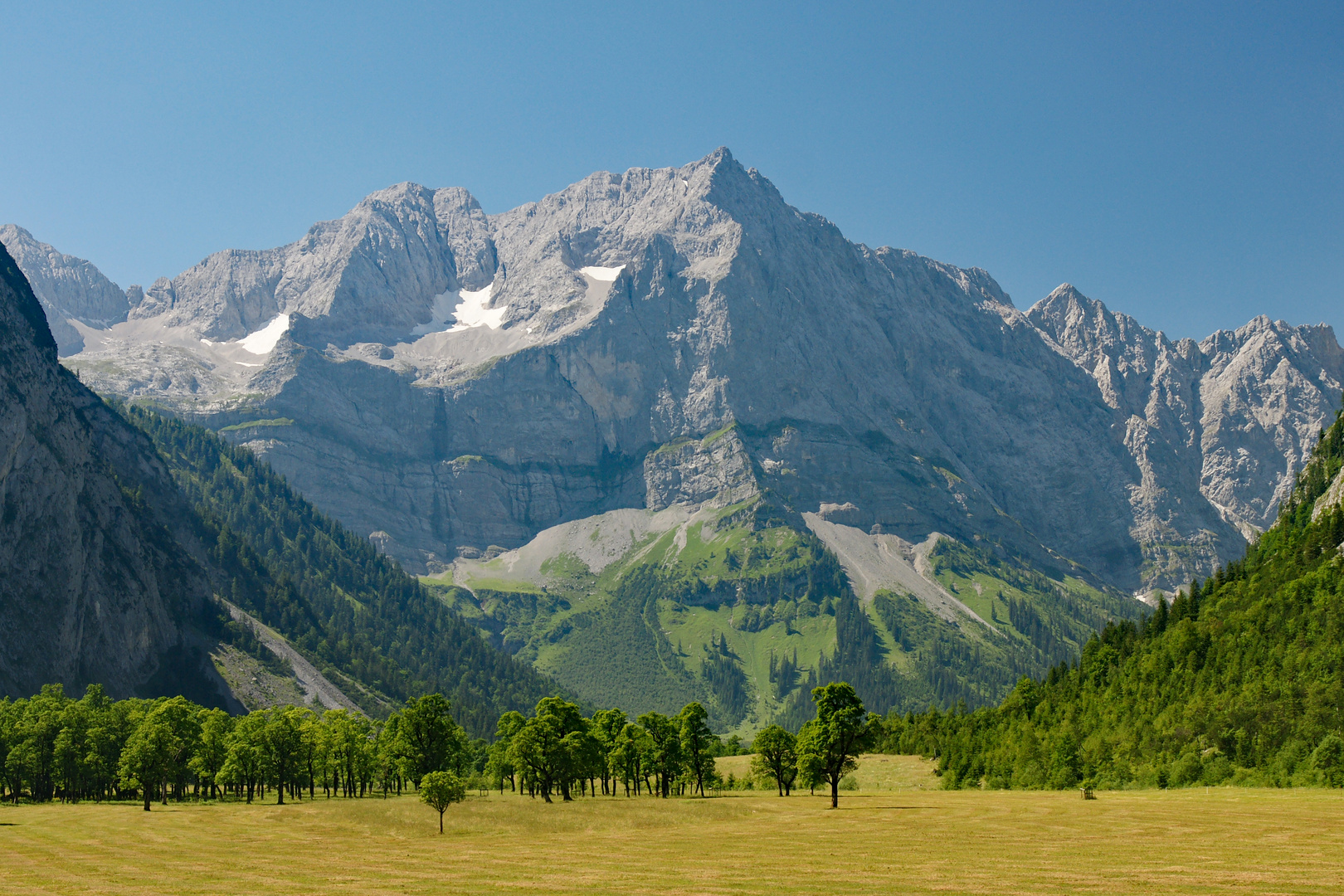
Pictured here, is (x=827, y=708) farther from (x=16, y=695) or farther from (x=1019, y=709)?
(x=16, y=695)

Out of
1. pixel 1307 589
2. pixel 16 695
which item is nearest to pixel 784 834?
pixel 1307 589

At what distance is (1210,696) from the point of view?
406 ft

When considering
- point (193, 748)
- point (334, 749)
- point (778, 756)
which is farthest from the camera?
point (334, 749)

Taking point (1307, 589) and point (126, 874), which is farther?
point (1307, 589)

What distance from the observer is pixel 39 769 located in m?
125

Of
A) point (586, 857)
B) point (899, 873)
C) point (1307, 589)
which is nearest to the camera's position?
point (899, 873)

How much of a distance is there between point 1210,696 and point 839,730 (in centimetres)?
5003

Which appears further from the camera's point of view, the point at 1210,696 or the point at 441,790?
the point at 1210,696

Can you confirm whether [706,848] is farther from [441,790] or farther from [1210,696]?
[1210,696]

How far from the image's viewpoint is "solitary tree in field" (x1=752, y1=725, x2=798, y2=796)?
12688cm

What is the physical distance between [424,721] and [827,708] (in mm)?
58078

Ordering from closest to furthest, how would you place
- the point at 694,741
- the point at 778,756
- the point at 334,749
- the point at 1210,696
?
the point at 1210,696 < the point at 778,756 < the point at 694,741 < the point at 334,749

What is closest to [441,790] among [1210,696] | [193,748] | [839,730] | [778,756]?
[839,730]

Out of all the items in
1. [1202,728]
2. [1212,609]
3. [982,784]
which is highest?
[1212,609]
